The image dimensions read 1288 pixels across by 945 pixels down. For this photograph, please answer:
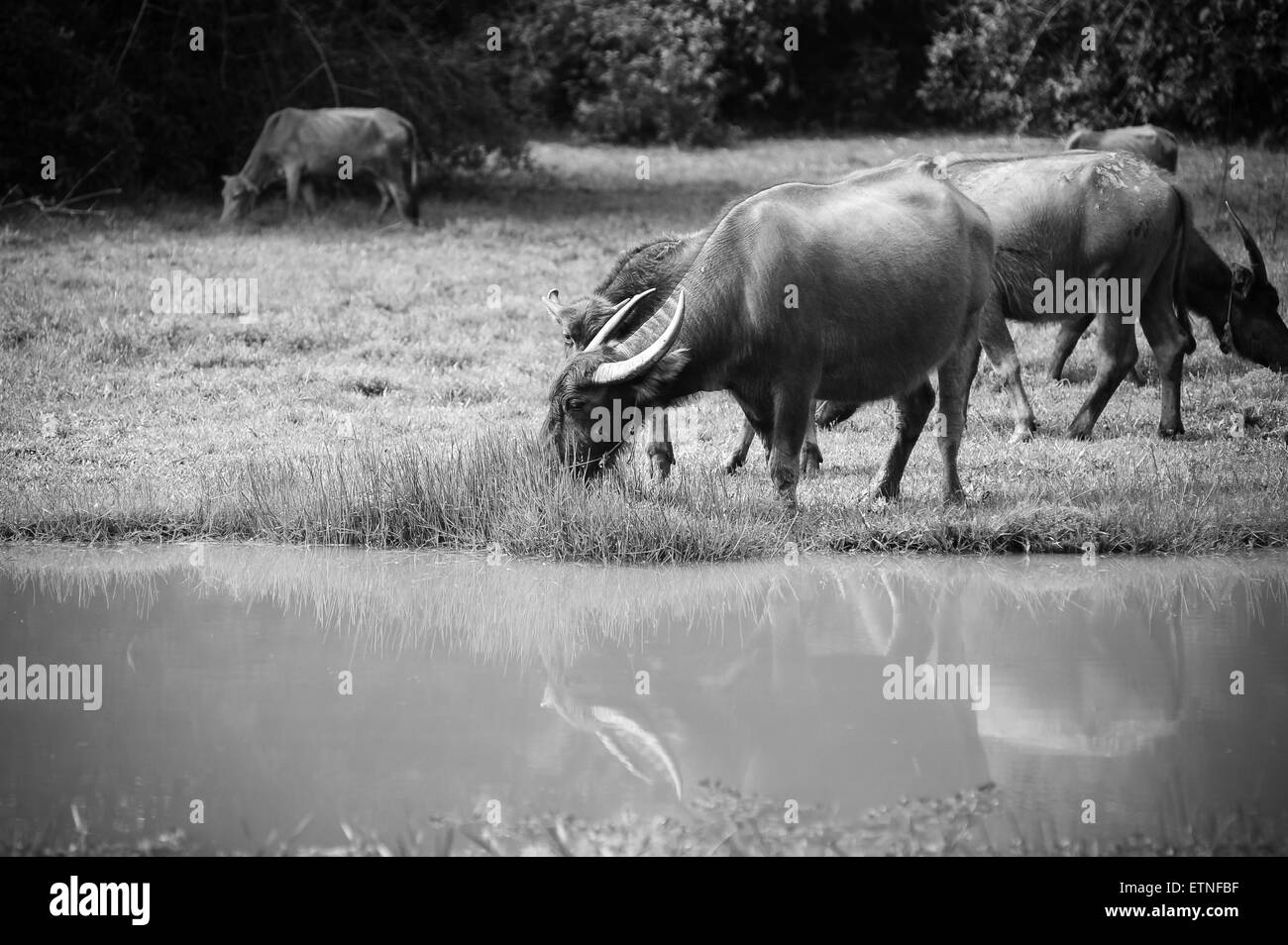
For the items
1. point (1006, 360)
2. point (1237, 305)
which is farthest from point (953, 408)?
point (1237, 305)

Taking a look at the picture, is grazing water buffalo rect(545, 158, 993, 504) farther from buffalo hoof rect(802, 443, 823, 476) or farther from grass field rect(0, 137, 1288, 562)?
buffalo hoof rect(802, 443, 823, 476)

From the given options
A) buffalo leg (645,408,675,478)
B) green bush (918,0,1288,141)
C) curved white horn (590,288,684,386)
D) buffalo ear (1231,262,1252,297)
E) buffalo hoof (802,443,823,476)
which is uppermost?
green bush (918,0,1288,141)

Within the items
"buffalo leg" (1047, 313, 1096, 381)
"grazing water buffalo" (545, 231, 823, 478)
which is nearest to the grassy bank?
"grazing water buffalo" (545, 231, 823, 478)

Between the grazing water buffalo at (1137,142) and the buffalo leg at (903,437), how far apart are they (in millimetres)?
7941

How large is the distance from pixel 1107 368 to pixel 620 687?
581 centimetres

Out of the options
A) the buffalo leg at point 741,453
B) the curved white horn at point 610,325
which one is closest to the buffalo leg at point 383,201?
the buffalo leg at point 741,453

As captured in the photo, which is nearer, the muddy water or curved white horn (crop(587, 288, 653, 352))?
the muddy water

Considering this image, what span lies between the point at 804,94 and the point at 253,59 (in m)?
14.0

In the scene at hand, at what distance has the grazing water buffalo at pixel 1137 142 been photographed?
16141mm

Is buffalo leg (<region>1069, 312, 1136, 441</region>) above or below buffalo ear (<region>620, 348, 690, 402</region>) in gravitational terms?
below

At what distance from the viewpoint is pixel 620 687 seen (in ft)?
20.0

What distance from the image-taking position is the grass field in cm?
820

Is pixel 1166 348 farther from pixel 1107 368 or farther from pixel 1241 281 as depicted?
pixel 1241 281

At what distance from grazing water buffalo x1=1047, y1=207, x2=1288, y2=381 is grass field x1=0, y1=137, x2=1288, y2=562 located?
0.82 ft
